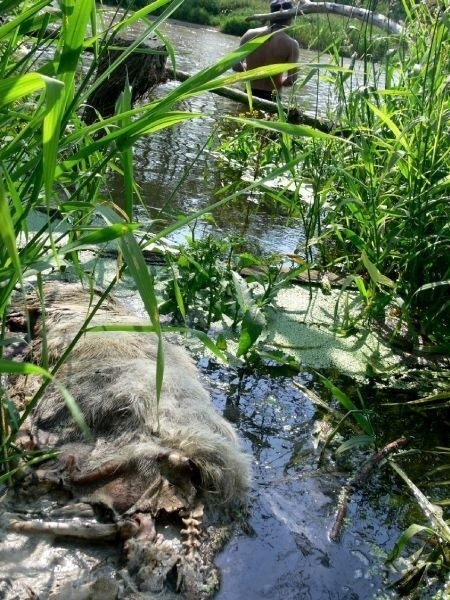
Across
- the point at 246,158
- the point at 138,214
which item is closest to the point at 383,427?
the point at 138,214

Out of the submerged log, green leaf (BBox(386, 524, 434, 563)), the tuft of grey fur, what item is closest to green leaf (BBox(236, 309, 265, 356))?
the tuft of grey fur

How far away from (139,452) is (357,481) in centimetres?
68

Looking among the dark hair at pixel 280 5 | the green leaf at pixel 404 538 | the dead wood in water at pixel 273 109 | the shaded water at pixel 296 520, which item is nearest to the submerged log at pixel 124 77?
the dead wood in water at pixel 273 109

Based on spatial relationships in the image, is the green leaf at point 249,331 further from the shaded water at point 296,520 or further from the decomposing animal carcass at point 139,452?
the decomposing animal carcass at point 139,452

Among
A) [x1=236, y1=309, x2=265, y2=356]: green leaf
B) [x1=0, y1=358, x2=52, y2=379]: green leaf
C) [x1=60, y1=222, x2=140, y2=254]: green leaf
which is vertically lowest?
[x1=236, y1=309, x2=265, y2=356]: green leaf

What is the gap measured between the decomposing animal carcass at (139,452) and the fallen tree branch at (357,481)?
0.89ft

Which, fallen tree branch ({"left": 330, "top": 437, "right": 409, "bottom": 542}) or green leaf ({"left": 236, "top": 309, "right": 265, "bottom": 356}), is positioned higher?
green leaf ({"left": 236, "top": 309, "right": 265, "bottom": 356})

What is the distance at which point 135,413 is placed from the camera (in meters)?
2.18

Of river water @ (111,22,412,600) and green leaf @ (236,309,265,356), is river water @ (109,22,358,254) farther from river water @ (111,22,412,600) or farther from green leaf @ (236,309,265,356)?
river water @ (111,22,412,600)

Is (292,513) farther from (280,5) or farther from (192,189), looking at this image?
(280,5)

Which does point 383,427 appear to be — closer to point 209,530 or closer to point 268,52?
point 209,530

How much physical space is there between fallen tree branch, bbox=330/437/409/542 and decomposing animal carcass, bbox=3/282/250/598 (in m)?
0.27

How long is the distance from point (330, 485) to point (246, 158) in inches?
163

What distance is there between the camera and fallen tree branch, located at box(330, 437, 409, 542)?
82.4 inches
